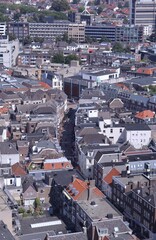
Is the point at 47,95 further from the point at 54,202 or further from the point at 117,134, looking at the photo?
the point at 54,202

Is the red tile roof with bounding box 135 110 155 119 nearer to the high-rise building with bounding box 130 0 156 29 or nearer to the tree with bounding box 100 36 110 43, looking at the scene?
the tree with bounding box 100 36 110 43

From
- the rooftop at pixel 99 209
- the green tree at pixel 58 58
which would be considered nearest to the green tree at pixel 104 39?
the green tree at pixel 58 58

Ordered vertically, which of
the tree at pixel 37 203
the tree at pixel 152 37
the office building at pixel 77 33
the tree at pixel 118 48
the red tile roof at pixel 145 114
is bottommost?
the tree at pixel 37 203

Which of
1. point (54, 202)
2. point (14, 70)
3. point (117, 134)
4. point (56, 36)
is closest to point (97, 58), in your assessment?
point (14, 70)

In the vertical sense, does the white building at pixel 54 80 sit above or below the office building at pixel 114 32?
below

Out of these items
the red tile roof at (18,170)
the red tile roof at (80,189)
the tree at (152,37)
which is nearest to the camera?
the red tile roof at (80,189)

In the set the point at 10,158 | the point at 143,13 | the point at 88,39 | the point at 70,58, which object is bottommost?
the point at 10,158

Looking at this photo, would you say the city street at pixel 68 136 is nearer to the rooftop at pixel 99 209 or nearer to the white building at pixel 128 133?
the white building at pixel 128 133

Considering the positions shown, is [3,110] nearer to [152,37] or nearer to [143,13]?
[152,37]

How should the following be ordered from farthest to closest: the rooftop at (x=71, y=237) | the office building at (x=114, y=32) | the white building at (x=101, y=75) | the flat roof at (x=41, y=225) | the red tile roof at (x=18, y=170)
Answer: the office building at (x=114, y=32) < the white building at (x=101, y=75) < the red tile roof at (x=18, y=170) < the flat roof at (x=41, y=225) < the rooftop at (x=71, y=237)

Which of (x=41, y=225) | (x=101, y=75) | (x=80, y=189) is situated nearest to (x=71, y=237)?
(x=41, y=225)
